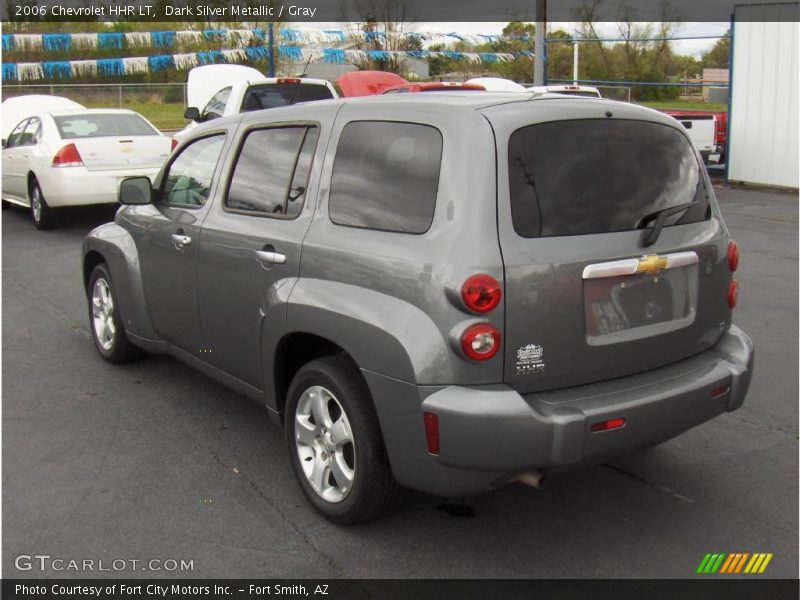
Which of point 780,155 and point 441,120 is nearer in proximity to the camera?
point 441,120

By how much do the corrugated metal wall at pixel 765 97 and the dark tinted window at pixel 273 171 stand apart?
12187mm

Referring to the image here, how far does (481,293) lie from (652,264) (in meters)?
0.79

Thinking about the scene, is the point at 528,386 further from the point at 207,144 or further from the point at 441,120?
the point at 207,144

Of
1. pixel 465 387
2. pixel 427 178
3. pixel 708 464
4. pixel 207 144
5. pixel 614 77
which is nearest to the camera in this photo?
pixel 465 387

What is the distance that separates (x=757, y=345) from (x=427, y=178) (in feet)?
13.0

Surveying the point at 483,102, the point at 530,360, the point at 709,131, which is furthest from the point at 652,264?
the point at 709,131

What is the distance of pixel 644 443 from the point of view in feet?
11.2

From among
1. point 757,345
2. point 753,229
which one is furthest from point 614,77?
point 757,345

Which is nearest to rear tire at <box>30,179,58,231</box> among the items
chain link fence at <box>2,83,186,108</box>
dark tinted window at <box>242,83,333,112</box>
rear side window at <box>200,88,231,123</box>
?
rear side window at <box>200,88,231,123</box>

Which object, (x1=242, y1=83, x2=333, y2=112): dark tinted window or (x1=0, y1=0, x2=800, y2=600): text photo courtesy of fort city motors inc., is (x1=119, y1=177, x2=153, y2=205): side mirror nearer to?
(x1=0, y1=0, x2=800, y2=600): text photo courtesy of fort city motors inc.

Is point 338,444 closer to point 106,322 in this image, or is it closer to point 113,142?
point 106,322

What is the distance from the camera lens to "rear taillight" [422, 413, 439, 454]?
10.4 feet
